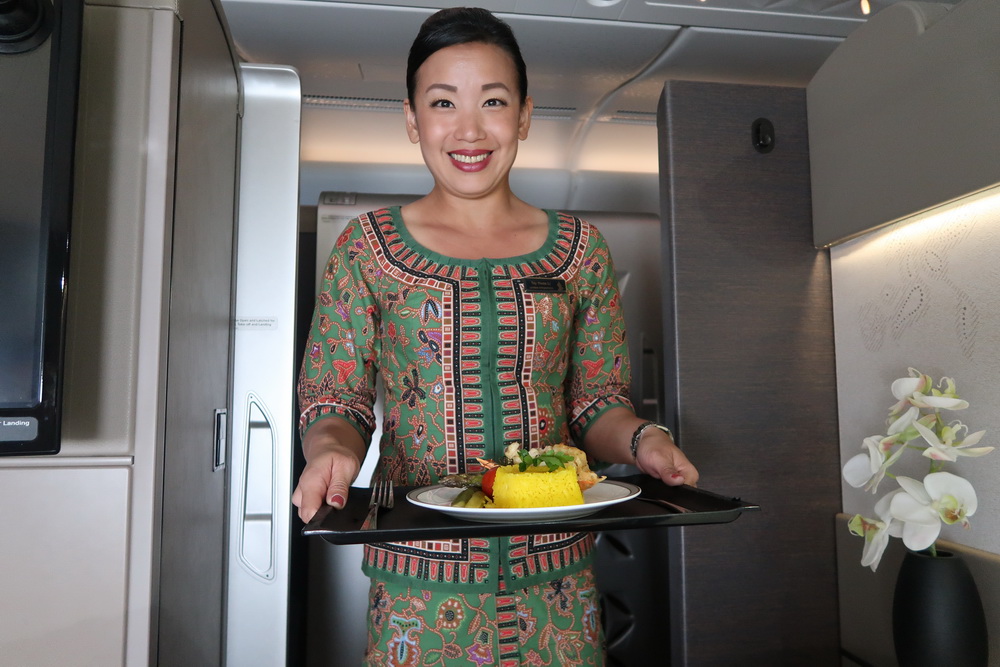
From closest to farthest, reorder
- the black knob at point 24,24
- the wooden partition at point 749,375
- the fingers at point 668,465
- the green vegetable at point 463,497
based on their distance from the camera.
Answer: the black knob at point 24,24
the green vegetable at point 463,497
the fingers at point 668,465
the wooden partition at point 749,375

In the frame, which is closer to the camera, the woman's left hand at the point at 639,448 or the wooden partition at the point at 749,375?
the woman's left hand at the point at 639,448

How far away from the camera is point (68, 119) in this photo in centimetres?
75

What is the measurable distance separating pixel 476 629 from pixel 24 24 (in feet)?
3.11

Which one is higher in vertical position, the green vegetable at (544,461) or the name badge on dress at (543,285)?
the name badge on dress at (543,285)

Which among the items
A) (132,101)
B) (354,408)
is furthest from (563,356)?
A: (132,101)

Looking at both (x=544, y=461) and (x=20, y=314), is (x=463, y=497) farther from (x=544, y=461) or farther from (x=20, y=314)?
(x=20, y=314)

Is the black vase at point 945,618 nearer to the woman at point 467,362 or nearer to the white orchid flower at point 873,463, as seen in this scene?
the white orchid flower at point 873,463

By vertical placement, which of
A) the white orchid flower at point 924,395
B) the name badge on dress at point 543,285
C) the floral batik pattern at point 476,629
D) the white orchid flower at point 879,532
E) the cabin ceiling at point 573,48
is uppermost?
the cabin ceiling at point 573,48

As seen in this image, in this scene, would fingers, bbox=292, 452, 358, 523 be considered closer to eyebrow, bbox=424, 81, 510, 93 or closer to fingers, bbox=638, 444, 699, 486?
fingers, bbox=638, 444, 699, 486

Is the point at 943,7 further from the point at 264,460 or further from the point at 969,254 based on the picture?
the point at 264,460

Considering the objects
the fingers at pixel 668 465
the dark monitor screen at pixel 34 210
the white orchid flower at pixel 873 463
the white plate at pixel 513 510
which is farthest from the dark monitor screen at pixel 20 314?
the white orchid flower at pixel 873 463

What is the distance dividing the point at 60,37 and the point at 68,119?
0.29ft

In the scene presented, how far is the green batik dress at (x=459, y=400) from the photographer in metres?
1.08

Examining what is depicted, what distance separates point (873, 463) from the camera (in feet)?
3.69
